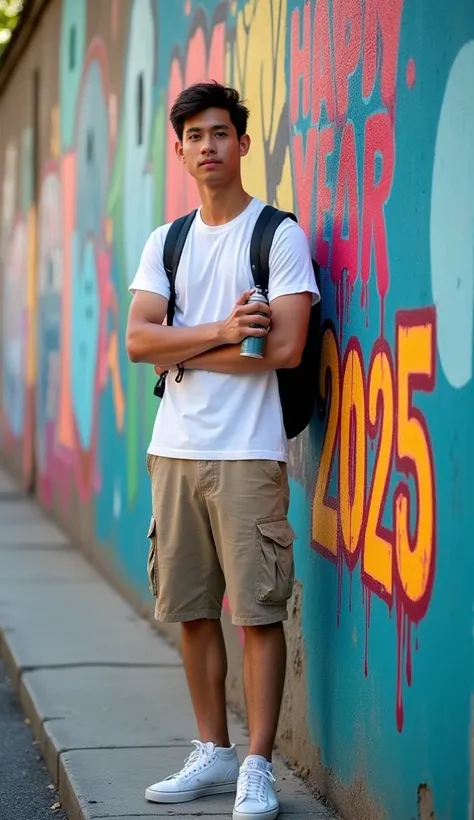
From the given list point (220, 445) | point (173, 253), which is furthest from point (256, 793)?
point (173, 253)

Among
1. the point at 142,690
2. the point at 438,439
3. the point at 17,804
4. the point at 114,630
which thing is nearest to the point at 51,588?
the point at 114,630

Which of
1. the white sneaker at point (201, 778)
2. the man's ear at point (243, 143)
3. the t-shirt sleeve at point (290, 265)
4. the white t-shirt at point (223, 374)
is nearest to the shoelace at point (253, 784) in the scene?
the white sneaker at point (201, 778)

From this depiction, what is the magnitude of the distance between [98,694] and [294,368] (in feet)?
6.52

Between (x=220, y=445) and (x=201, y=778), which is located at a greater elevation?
(x=220, y=445)

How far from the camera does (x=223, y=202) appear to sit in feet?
13.3

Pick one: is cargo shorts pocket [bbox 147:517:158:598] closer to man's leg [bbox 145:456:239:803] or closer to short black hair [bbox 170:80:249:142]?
man's leg [bbox 145:456:239:803]

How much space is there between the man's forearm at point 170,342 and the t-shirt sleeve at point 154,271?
0.12 m

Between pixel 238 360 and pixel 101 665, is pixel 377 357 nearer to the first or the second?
pixel 238 360

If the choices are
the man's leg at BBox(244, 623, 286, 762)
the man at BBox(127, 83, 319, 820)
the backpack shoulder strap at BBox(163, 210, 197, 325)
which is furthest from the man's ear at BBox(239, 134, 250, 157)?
the man's leg at BBox(244, 623, 286, 762)

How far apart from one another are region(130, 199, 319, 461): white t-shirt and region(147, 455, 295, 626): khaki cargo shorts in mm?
58

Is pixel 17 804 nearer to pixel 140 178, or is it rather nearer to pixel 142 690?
pixel 142 690

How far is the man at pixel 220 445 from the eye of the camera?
12.7 feet

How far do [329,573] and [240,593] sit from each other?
0.33m

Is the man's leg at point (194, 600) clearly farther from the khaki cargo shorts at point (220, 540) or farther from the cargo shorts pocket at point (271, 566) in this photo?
the cargo shorts pocket at point (271, 566)
